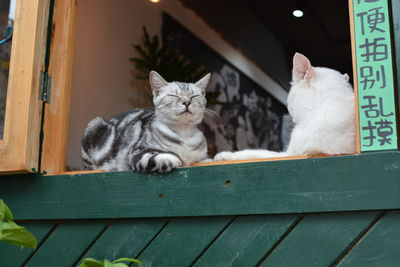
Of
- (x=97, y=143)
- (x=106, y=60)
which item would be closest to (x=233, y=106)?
(x=106, y=60)

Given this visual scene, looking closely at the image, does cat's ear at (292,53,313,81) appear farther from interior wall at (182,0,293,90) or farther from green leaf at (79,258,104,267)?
interior wall at (182,0,293,90)

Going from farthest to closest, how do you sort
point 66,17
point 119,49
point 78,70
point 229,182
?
point 119,49, point 78,70, point 66,17, point 229,182

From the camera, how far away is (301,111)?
2070 mm

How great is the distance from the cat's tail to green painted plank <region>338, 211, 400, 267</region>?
1.41 metres

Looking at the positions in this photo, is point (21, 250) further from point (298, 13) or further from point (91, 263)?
point (298, 13)

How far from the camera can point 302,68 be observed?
2082mm

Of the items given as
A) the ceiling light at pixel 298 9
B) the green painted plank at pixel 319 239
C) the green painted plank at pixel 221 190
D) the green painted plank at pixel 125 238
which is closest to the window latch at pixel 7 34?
the green painted plank at pixel 221 190

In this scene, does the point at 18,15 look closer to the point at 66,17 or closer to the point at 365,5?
the point at 66,17

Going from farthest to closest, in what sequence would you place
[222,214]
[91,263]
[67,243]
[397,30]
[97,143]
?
[97,143], [67,243], [222,214], [397,30], [91,263]

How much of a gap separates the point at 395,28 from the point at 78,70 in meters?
2.37

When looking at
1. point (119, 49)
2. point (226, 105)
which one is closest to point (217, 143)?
point (226, 105)

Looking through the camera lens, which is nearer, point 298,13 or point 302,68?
point 302,68

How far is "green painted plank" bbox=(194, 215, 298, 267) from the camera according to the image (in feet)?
5.49

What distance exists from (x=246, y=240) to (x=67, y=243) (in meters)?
0.77
